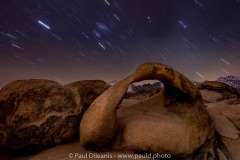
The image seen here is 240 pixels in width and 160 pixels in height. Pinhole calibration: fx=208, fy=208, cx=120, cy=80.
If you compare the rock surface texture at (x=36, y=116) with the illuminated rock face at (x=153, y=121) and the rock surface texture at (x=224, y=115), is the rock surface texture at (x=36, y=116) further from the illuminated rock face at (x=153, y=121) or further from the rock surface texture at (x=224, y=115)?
the rock surface texture at (x=224, y=115)

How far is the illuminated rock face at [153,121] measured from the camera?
4.04 metres

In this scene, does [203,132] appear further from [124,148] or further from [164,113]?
[124,148]

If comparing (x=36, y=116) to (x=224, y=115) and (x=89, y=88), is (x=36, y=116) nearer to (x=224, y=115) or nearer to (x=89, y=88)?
(x=89, y=88)

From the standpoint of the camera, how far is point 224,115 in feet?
20.5

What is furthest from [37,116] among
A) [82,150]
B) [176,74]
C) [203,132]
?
[203,132]

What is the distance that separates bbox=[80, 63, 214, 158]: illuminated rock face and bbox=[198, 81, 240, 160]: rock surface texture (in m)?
0.47

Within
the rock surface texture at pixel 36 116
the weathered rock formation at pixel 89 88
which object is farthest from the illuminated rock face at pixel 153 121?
the weathered rock formation at pixel 89 88

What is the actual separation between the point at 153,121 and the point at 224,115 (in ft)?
9.71

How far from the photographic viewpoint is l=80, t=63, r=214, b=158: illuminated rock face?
404cm

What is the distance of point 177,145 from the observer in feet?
14.1

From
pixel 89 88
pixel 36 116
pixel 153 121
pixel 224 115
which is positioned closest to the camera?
pixel 36 116

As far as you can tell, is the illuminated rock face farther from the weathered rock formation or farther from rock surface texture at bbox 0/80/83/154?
the weathered rock formation

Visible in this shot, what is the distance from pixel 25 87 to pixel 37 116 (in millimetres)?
794

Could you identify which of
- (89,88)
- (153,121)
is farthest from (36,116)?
(153,121)
